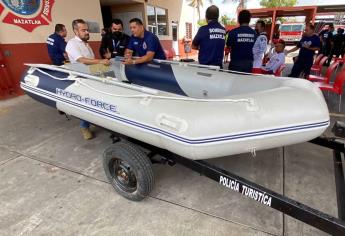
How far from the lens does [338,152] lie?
2039 millimetres

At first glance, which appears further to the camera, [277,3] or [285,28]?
[277,3]

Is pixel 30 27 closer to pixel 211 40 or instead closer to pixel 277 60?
pixel 211 40

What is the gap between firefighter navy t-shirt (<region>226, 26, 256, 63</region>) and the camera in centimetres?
353

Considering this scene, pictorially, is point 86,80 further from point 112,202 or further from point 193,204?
point 193,204

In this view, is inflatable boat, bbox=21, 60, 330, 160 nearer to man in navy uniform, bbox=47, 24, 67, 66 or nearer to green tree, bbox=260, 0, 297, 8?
man in navy uniform, bbox=47, 24, 67, 66

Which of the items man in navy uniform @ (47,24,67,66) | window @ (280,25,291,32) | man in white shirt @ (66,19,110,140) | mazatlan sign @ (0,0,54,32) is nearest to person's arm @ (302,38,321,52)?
man in white shirt @ (66,19,110,140)

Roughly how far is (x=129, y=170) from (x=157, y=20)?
1014 cm

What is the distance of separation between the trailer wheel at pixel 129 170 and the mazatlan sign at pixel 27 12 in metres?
4.61

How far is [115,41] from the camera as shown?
15.0 ft

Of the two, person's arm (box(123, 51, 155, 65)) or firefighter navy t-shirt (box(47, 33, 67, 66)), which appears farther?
firefighter navy t-shirt (box(47, 33, 67, 66))

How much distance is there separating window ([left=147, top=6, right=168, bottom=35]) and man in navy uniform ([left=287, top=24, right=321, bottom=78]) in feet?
22.4

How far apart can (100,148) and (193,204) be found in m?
1.47

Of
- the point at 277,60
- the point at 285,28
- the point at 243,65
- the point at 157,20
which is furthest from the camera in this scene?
the point at 285,28

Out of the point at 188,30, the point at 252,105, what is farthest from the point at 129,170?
the point at 188,30
